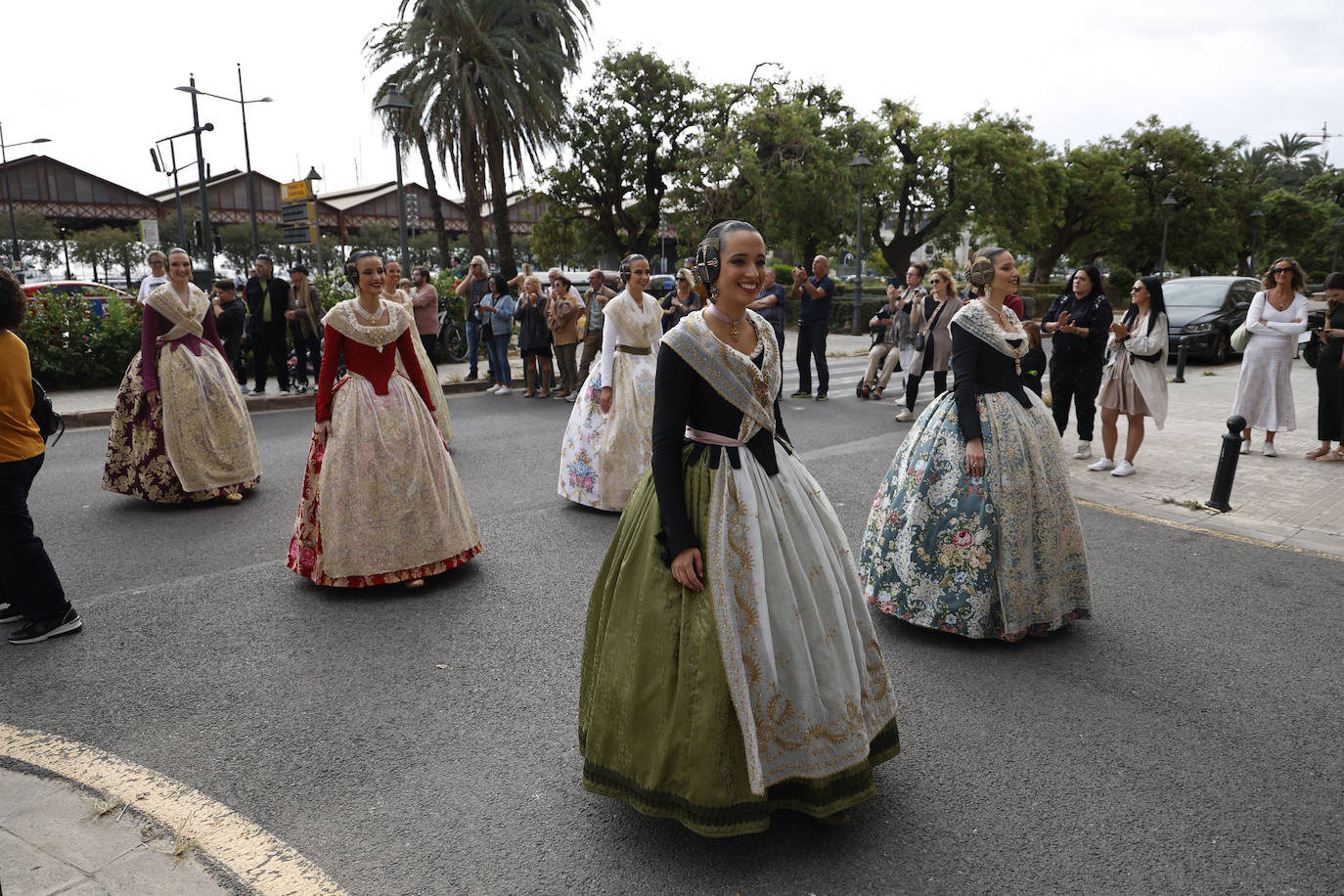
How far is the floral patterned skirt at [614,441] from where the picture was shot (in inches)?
264

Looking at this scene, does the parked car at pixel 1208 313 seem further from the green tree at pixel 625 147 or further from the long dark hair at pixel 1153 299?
the green tree at pixel 625 147

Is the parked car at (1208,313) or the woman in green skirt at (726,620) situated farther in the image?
the parked car at (1208,313)

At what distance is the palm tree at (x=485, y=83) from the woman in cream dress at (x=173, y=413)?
17.2m

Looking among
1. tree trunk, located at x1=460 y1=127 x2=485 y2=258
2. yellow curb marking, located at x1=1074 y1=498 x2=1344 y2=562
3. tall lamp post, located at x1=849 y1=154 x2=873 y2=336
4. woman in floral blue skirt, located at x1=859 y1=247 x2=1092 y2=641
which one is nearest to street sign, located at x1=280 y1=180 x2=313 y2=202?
tree trunk, located at x1=460 y1=127 x2=485 y2=258

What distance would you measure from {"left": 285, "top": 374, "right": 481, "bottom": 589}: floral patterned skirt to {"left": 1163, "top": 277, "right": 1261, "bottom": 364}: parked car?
52.2 feet

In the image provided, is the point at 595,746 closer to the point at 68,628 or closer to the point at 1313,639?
the point at 68,628

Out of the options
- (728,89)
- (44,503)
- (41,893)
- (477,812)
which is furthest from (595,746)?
(728,89)

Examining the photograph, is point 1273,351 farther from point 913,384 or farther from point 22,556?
point 22,556

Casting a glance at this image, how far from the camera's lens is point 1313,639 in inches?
173

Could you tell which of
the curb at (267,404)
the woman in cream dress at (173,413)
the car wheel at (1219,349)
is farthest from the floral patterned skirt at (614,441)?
the car wheel at (1219,349)

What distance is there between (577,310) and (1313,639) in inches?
409

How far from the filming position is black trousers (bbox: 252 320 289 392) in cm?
1292

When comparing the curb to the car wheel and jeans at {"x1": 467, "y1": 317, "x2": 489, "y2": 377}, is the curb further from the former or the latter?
the car wheel

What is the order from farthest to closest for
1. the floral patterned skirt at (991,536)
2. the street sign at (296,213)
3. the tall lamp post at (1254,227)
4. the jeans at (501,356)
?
the tall lamp post at (1254,227) < the street sign at (296,213) < the jeans at (501,356) < the floral patterned skirt at (991,536)
